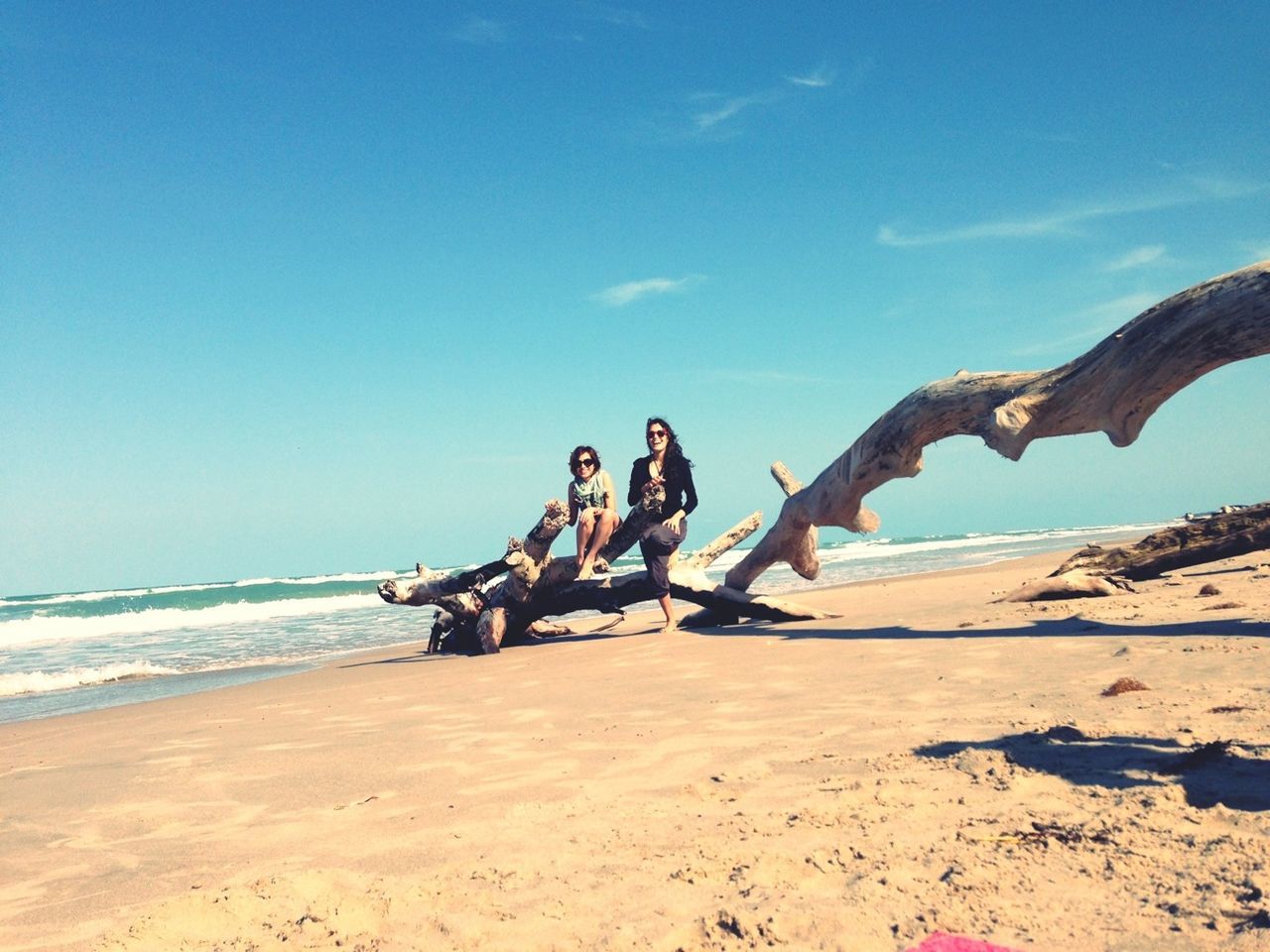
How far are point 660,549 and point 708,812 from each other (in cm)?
572

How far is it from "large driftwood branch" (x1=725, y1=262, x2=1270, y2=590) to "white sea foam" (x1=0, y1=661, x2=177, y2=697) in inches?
324

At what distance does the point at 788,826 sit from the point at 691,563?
6738 millimetres

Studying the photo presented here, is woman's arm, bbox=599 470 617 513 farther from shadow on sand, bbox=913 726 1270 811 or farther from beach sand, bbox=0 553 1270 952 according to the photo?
shadow on sand, bbox=913 726 1270 811

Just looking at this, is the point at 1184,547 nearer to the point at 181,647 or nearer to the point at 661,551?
the point at 661,551

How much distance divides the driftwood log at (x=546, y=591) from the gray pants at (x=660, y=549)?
0.10m

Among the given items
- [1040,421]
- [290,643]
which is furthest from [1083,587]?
[290,643]

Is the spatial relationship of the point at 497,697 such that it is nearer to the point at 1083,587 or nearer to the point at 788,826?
the point at 788,826

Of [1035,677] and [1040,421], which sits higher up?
[1040,421]

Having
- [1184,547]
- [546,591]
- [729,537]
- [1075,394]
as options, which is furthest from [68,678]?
[1184,547]

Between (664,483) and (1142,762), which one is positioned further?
(664,483)

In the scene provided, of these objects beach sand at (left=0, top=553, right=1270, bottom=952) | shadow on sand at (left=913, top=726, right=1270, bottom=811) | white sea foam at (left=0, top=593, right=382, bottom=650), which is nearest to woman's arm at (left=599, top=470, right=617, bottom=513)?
beach sand at (left=0, top=553, right=1270, bottom=952)

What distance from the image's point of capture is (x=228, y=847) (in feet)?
10.4

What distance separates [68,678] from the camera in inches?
405

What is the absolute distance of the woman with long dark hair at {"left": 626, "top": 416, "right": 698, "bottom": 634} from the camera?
347 inches
